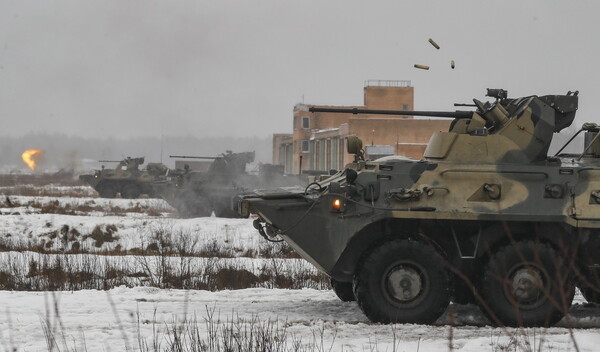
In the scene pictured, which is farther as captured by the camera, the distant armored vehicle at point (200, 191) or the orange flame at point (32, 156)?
the orange flame at point (32, 156)

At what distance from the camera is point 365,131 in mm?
47562

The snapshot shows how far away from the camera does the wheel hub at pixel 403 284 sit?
332 inches

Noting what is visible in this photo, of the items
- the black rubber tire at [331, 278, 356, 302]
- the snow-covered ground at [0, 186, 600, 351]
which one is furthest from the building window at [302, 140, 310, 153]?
the black rubber tire at [331, 278, 356, 302]

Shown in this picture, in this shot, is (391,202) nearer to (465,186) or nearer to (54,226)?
(465,186)

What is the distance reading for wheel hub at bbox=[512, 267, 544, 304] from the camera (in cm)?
843

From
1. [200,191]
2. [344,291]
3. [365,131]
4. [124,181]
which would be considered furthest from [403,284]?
[365,131]

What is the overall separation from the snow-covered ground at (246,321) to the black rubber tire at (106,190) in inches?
1223

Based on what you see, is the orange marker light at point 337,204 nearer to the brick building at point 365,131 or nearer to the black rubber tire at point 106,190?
the brick building at point 365,131

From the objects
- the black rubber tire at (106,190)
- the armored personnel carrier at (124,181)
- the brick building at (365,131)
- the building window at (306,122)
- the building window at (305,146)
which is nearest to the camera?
the armored personnel carrier at (124,181)

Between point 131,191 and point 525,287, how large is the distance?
112 feet

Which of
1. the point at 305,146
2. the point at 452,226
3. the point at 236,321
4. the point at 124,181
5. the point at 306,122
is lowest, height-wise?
the point at 236,321

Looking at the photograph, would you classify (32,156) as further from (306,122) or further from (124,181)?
(124,181)

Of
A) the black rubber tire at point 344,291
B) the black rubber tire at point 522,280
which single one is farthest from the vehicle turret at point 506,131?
the black rubber tire at point 344,291

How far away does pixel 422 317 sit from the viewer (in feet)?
27.5
